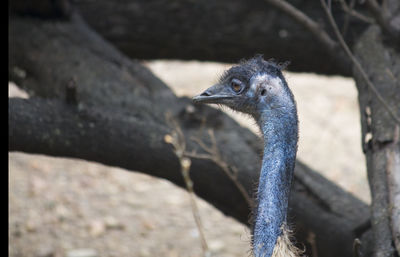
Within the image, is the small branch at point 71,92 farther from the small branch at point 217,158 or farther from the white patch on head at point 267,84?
Result: the white patch on head at point 267,84

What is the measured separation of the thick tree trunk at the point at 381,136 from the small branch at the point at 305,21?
18 centimetres

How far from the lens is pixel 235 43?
15.2ft

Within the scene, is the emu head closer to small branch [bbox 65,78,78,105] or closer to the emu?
the emu

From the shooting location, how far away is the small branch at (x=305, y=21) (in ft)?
11.0

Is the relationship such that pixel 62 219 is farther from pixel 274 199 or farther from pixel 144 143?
pixel 274 199

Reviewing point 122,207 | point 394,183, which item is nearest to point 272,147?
point 394,183

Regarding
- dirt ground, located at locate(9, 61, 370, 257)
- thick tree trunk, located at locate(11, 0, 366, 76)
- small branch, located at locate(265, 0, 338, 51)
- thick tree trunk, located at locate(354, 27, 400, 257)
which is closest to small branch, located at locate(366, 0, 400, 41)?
thick tree trunk, located at locate(354, 27, 400, 257)

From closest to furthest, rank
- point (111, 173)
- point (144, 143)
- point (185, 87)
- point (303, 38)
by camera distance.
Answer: point (144, 143) → point (303, 38) → point (111, 173) → point (185, 87)

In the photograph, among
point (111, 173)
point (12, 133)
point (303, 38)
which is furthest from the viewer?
point (111, 173)

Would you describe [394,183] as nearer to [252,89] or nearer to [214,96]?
[252,89]

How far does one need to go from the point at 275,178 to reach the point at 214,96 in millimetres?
522

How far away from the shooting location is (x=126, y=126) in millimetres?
3533

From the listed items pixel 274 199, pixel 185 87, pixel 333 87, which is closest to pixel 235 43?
pixel 274 199
